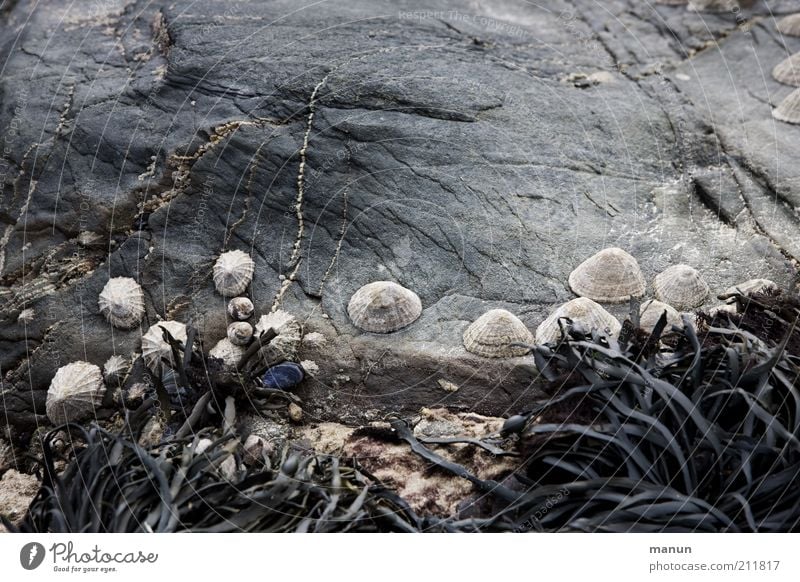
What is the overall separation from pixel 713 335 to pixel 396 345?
1365mm

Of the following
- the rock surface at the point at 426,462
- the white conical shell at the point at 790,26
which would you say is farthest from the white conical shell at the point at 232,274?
the white conical shell at the point at 790,26

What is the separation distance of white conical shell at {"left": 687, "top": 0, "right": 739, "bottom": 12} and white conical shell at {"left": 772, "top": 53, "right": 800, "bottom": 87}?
2.67 ft

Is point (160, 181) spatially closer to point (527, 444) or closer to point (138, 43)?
point (138, 43)

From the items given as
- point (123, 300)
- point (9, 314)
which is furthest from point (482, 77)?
point (9, 314)

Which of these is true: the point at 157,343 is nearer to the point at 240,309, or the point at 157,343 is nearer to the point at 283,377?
the point at 240,309

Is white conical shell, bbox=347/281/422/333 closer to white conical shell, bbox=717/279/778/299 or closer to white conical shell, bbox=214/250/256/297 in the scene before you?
white conical shell, bbox=214/250/256/297

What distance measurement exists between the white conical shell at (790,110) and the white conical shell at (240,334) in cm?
347

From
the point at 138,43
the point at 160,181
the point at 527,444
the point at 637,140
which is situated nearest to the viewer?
the point at 527,444

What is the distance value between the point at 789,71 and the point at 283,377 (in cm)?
396

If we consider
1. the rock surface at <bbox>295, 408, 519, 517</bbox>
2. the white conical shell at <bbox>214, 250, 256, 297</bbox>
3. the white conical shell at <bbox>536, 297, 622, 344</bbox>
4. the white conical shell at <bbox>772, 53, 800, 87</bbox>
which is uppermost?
the white conical shell at <bbox>772, 53, 800, 87</bbox>

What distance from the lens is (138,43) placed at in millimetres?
5219

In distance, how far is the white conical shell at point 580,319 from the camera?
3.82 meters

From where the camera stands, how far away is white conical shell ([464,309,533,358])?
3779 millimetres

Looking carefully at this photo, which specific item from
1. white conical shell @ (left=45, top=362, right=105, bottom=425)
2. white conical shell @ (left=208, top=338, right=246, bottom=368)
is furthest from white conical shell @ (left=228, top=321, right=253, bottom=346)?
white conical shell @ (left=45, top=362, right=105, bottom=425)
